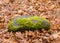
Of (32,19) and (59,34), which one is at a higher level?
(32,19)

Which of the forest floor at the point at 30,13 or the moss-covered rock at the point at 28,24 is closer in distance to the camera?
the forest floor at the point at 30,13

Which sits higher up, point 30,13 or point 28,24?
point 28,24

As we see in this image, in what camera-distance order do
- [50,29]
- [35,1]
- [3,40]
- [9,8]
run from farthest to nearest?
[35,1]
[9,8]
[50,29]
[3,40]

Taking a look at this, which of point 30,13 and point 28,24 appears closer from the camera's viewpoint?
point 28,24

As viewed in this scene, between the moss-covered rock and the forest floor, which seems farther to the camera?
the moss-covered rock

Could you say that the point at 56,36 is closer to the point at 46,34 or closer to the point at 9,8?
the point at 46,34

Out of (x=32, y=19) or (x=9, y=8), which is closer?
(x=32, y=19)

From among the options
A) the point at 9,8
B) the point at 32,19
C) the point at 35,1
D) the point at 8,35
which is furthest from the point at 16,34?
the point at 35,1

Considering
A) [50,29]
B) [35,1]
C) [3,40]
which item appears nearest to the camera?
[3,40]
